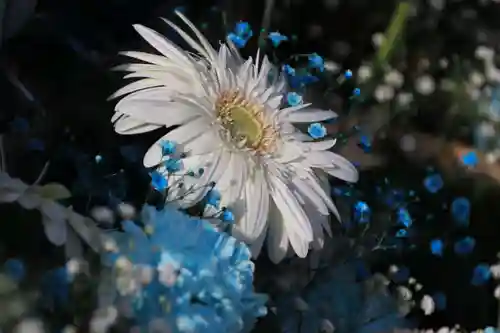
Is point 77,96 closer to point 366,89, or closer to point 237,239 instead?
point 237,239

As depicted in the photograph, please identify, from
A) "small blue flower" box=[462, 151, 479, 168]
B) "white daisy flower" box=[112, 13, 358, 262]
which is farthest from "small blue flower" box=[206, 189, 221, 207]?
"small blue flower" box=[462, 151, 479, 168]

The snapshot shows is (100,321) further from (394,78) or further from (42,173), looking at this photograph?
(394,78)

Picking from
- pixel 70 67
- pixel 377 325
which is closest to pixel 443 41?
pixel 377 325

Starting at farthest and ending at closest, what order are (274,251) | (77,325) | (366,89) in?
(366,89) → (274,251) → (77,325)

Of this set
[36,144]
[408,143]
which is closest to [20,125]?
[36,144]

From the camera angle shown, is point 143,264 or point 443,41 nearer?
point 143,264

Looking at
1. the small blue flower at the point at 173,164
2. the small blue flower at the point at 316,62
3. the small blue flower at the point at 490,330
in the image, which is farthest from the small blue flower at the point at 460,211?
the small blue flower at the point at 173,164
